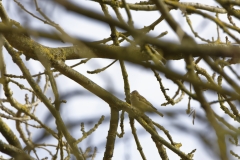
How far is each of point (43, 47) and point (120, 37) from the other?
68 cm

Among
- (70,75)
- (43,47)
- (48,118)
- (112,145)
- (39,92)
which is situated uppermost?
(43,47)

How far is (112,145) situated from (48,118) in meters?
1.24

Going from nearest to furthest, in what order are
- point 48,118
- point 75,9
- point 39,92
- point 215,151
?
1. point 75,9
2. point 215,151
3. point 48,118
4. point 39,92

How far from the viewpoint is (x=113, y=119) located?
9.52 ft

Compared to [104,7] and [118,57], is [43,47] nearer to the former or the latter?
[104,7]

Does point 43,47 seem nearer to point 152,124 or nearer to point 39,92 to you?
point 39,92

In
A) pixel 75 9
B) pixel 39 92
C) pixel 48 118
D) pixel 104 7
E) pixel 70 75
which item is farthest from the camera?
pixel 104 7

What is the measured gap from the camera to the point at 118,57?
1.03 m

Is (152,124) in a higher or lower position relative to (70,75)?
lower

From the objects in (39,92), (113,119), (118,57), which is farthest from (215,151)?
(113,119)

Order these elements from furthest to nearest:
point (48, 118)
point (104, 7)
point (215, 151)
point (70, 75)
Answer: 1. point (104, 7)
2. point (70, 75)
3. point (48, 118)
4. point (215, 151)

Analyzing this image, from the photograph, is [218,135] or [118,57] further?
[218,135]

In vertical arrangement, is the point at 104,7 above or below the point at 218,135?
above

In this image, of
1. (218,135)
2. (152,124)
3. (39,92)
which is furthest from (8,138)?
(218,135)
